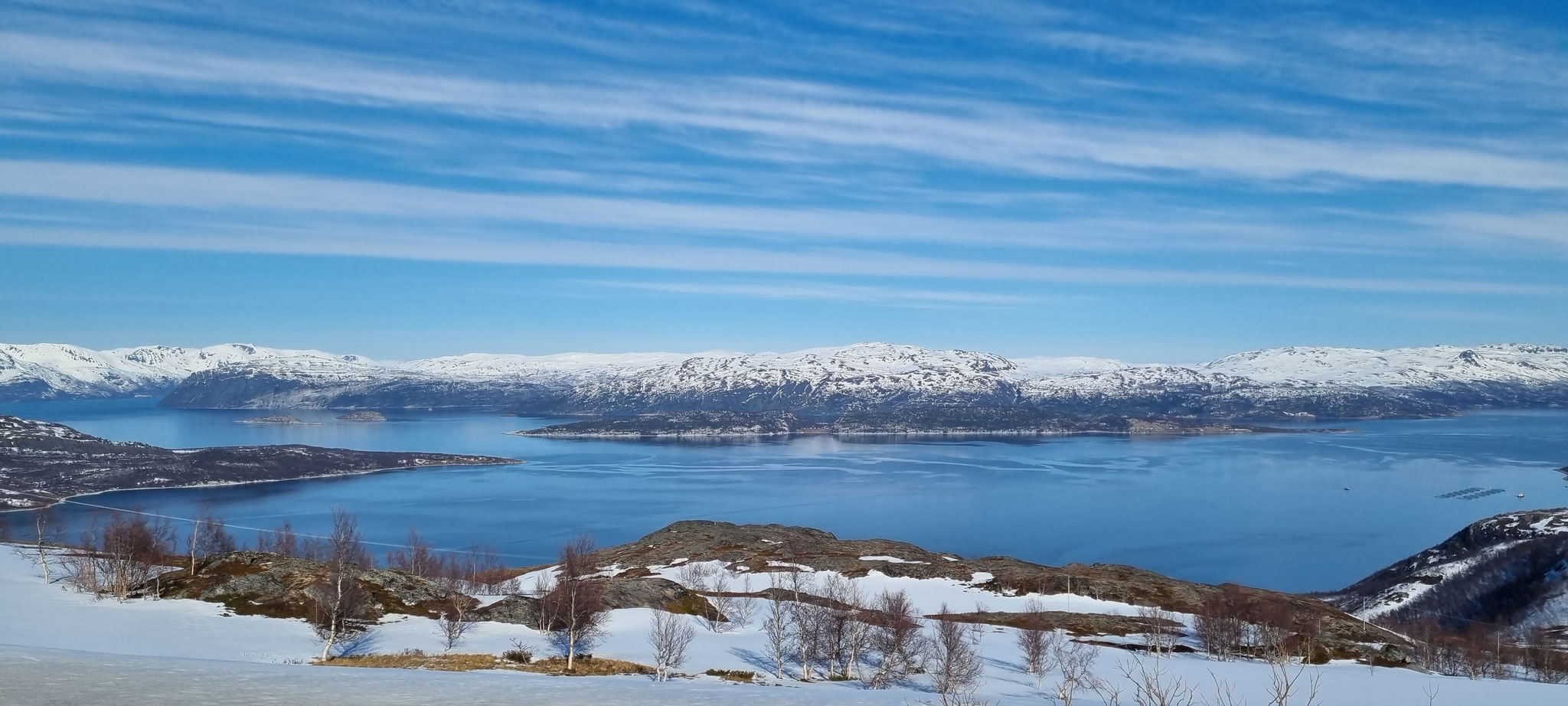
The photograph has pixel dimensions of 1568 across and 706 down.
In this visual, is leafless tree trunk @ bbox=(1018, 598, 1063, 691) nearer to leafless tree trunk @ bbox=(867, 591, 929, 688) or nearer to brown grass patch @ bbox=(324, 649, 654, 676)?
leafless tree trunk @ bbox=(867, 591, 929, 688)

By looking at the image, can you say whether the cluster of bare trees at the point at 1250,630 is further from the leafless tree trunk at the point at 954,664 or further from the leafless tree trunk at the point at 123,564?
the leafless tree trunk at the point at 123,564

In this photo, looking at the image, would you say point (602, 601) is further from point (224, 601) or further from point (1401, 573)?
point (1401, 573)

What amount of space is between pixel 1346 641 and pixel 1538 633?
49.6 m

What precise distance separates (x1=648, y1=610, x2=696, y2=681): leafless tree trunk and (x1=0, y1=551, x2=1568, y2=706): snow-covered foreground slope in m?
0.88

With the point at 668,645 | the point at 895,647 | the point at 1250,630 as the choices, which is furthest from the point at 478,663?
the point at 1250,630

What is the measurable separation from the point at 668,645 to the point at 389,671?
17140 mm

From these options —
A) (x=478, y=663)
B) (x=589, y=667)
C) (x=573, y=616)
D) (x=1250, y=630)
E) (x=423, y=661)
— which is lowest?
(x=1250, y=630)

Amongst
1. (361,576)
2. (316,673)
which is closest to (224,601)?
(361,576)

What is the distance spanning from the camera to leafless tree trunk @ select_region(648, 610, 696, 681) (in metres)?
39.0

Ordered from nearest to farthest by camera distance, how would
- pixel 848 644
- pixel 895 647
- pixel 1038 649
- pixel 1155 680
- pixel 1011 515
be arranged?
1. pixel 1155 680
2. pixel 895 647
3. pixel 848 644
4. pixel 1038 649
5. pixel 1011 515

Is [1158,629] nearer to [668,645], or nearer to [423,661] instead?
[668,645]

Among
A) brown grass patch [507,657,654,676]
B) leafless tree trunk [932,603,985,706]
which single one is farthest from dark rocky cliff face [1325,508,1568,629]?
brown grass patch [507,657,654,676]

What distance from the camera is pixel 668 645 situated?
3956 centimetres

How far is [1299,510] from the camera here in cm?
16512
